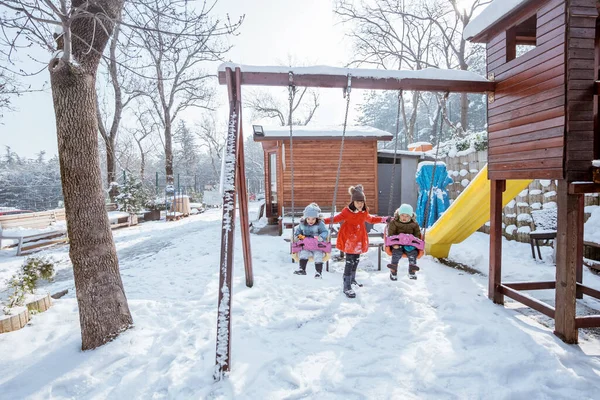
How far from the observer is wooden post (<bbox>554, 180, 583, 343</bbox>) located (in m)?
2.86

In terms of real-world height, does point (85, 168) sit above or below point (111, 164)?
below

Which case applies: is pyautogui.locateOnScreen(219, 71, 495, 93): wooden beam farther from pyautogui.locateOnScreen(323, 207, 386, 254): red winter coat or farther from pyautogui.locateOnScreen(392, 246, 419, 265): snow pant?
pyautogui.locateOnScreen(392, 246, 419, 265): snow pant

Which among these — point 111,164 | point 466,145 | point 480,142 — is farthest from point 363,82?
point 111,164

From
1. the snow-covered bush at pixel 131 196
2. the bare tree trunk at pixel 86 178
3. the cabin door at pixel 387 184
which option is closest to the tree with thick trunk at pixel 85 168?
the bare tree trunk at pixel 86 178

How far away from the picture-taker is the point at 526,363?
2562 mm

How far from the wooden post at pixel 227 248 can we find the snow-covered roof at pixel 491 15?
307cm

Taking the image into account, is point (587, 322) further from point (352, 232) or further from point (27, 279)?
point (27, 279)

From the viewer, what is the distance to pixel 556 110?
9.79 ft

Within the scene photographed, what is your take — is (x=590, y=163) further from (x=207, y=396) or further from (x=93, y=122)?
(x=93, y=122)

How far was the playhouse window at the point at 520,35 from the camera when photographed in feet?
12.2

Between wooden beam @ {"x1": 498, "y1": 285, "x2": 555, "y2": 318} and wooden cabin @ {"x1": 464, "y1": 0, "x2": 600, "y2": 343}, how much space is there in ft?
0.03

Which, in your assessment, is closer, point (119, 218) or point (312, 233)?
point (312, 233)

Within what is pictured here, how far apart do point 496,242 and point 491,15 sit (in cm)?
271

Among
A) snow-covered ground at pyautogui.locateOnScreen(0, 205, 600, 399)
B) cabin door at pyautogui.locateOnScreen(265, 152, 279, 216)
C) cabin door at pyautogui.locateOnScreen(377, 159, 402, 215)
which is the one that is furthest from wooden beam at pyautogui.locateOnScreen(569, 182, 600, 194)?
cabin door at pyautogui.locateOnScreen(377, 159, 402, 215)
